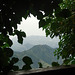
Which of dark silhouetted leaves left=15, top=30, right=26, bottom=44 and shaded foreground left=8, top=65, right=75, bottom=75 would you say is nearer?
shaded foreground left=8, top=65, right=75, bottom=75

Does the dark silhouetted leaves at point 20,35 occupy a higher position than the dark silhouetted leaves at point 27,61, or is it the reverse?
the dark silhouetted leaves at point 20,35

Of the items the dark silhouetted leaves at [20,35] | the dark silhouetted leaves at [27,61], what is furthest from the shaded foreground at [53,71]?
the dark silhouetted leaves at [20,35]

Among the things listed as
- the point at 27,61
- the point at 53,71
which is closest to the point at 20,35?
the point at 27,61

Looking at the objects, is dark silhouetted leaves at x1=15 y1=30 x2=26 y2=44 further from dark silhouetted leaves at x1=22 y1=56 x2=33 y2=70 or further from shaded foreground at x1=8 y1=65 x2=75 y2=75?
shaded foreground at x1=8 y1=65 x2=75 y2=75

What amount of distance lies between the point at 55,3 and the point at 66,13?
1.12 feet

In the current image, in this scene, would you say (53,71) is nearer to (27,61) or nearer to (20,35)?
(27,61)

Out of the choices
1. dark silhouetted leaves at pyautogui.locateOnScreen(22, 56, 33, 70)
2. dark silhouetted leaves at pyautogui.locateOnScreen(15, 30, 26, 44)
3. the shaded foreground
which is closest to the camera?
the shaded foreground

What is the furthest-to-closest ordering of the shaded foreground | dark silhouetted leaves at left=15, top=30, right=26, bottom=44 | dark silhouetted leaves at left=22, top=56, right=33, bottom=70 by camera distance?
1. dark silhouetted leaves at left=15, top=30, right=26, bottom=44
2. dark silhouetted leaves at left=22, top=56, right=33, bottom=70
3. the shaded foreground

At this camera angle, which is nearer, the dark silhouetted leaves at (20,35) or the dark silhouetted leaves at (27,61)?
the dark silhouetted leaves at (27,61)

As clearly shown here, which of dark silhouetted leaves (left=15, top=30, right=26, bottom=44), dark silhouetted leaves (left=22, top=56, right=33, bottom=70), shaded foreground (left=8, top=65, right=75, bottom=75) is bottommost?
shaded foreground (left=8, top=65, right=75, bottom=75)

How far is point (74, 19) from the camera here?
6.25 m

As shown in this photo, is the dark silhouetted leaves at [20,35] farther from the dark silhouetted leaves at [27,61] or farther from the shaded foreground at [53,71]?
the shaded foreground at [53,71]

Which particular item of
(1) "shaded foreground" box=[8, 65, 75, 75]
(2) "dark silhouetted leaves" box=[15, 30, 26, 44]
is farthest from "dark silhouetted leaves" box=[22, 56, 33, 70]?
(2) "dark silhouetted leaves" box=[15, 30, 26, 44]

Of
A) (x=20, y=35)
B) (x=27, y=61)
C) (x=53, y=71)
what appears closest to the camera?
(x=53, y=71)
